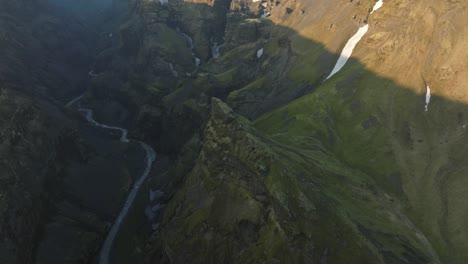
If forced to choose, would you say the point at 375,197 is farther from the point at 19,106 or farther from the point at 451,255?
the point at 19,106

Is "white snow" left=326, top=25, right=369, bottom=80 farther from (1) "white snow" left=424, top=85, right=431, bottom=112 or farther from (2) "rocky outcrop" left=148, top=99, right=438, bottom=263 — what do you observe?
(2) "rocky outcrop" left=148, top=99, right=438, bottom=263

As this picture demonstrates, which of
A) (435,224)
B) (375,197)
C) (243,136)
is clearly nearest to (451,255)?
(435,224)

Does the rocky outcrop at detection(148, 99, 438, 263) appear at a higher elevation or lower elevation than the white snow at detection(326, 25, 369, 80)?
lower

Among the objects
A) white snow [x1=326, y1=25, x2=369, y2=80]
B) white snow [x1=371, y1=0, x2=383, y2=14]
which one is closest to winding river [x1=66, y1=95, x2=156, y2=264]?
white snow [x1=326, y1=25, x2=369, y2=80]

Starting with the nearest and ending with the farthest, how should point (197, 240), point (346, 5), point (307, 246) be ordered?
point (307, 246), point (197, 240), point (346, 5)

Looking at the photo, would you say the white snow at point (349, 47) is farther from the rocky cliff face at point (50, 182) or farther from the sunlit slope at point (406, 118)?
the rocky cliff face at point (50, 182)

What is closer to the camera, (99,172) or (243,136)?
(243,136)

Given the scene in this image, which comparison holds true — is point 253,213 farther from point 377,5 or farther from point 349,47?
point 377,5
